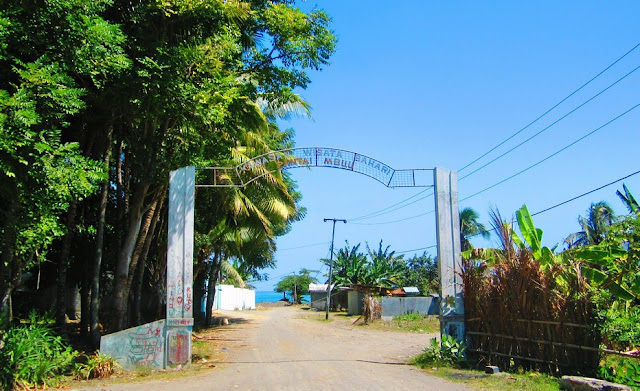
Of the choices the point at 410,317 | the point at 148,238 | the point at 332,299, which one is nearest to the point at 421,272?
the point at 332,299

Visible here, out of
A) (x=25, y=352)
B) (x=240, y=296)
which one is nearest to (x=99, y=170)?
(x=25, y=352)

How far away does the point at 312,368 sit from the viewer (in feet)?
39.2

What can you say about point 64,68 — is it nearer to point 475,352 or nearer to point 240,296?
point 475,352

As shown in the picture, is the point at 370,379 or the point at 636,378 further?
the point at 370,379

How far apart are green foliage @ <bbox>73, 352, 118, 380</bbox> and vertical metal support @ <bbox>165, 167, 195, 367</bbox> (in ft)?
4.05

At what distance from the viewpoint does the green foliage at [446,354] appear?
40.0ft

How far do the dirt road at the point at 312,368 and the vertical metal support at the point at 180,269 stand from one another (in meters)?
1.07

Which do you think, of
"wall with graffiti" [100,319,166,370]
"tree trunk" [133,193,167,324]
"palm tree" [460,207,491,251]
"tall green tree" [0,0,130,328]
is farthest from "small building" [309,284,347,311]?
"tall green tree" [0,0,130,328]

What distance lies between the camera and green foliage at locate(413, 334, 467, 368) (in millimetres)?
12180

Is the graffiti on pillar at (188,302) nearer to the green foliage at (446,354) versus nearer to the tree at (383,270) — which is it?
the green foliage at (446,354)

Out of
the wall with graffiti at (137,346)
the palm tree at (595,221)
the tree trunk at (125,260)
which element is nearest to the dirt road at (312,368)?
the wall with graffiti at (137,346)

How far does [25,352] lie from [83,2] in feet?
22.4

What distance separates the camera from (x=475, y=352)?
1231 centimetres

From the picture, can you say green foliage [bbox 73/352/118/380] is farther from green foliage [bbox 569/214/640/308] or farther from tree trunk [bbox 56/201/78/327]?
green foliage [bbox 569/214/640/308]
